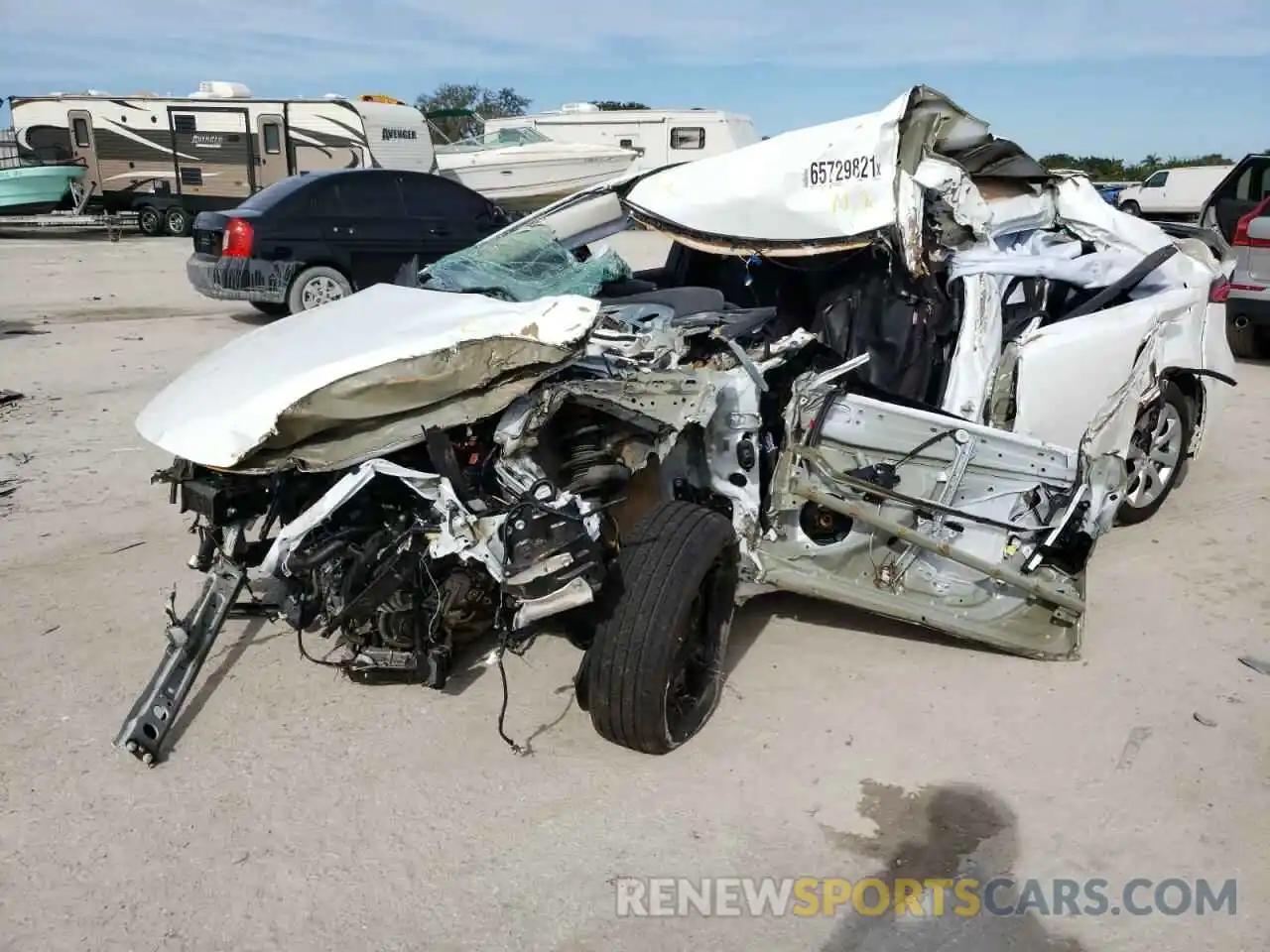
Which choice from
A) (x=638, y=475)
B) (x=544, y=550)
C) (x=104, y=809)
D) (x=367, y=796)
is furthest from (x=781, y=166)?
(x=104, y=809)

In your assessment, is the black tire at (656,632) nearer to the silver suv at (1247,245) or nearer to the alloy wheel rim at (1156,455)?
the alloy wheel rim at (1156,455)

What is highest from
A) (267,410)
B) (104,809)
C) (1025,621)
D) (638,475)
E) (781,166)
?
(781,166)

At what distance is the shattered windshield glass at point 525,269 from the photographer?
4.00 m

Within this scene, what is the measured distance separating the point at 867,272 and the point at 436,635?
7.63ft

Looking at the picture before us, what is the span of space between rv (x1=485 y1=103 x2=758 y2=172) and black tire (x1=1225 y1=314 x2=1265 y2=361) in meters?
15.1

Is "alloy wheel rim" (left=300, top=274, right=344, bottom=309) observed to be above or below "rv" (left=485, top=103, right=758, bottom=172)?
below

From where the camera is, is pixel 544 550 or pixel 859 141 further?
pixel 859 141

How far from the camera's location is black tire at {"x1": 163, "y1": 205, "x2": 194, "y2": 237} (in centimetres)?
2006

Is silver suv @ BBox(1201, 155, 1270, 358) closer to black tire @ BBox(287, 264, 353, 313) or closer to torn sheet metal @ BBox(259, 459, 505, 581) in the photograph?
torn sheet metal @ BBox(259, 459, 505, 581)

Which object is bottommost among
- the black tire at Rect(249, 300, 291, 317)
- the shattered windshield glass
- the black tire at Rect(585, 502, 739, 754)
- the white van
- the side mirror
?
the black tire at Rect(249, 300, 291, 317)

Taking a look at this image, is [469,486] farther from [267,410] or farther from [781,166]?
[781,166]

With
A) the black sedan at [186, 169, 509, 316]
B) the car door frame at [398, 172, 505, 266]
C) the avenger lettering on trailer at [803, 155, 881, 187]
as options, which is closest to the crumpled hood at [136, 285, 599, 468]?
the avenger lettering on trailer at [803, 155, 881, 187]

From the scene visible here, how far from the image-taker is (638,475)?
11.7ft

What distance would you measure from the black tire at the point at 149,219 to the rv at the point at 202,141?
0.02 m
